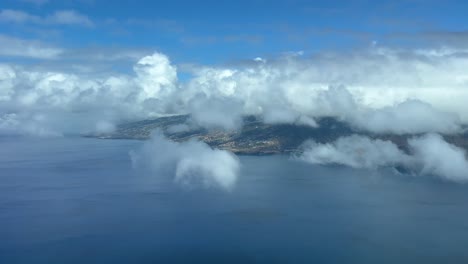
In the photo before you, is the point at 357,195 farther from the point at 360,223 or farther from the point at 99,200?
the point at 99,200

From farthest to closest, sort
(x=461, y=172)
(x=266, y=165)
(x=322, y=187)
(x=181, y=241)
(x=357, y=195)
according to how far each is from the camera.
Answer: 1. (x=266, y=165)
2. (x=461, y=172)
3. (x=322, y=187)
4. (x=357, y=195)
5. (x=181, y=241)

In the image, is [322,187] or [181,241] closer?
[181,241]

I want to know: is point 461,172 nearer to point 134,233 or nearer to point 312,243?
point 312,243

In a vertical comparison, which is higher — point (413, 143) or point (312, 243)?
point (413, 143)

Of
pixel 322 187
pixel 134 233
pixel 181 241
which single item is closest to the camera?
pixel 181 241

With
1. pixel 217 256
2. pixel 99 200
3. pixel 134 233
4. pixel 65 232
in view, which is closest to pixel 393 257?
pixel 217 256

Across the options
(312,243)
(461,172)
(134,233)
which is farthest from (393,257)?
(461,172)

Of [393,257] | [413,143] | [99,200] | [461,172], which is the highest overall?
[413,143]
